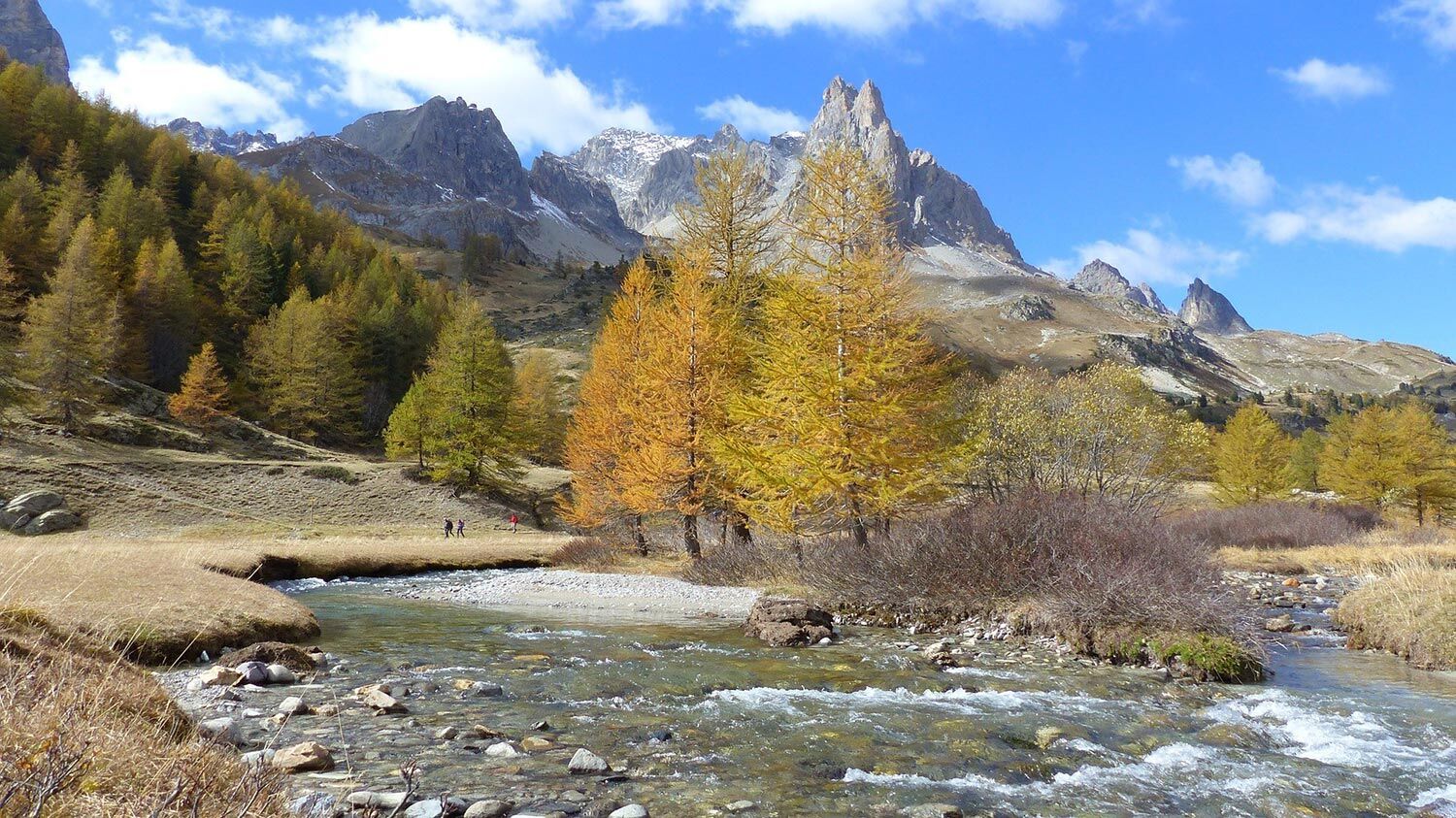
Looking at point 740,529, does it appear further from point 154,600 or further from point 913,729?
point 913,729

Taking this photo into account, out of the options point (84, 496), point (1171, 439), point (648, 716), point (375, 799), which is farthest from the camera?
point (84, 496)

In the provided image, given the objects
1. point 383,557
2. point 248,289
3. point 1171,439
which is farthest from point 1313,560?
point 248,289

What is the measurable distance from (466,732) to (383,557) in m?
22.9

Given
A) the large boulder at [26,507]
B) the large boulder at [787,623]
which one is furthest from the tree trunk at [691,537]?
the large boulder at [26,507]

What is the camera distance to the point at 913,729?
7512mm

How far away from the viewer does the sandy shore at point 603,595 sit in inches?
671

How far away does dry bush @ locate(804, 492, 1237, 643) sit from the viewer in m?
11.5

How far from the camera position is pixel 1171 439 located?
2927 centimetres

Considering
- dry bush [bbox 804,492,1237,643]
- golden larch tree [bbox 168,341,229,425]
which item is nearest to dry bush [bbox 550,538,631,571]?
dry bush [bbox 804,492,1237,643]

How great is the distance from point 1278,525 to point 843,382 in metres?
31.5

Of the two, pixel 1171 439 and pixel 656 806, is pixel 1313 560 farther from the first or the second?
pixel 656 806

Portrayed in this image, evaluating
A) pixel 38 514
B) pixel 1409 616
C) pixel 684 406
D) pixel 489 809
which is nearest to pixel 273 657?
pixel 489 809

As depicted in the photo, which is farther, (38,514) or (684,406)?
(38,514)

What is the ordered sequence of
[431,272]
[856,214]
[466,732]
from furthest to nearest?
[431,272] < [856,214] < [466,732]
